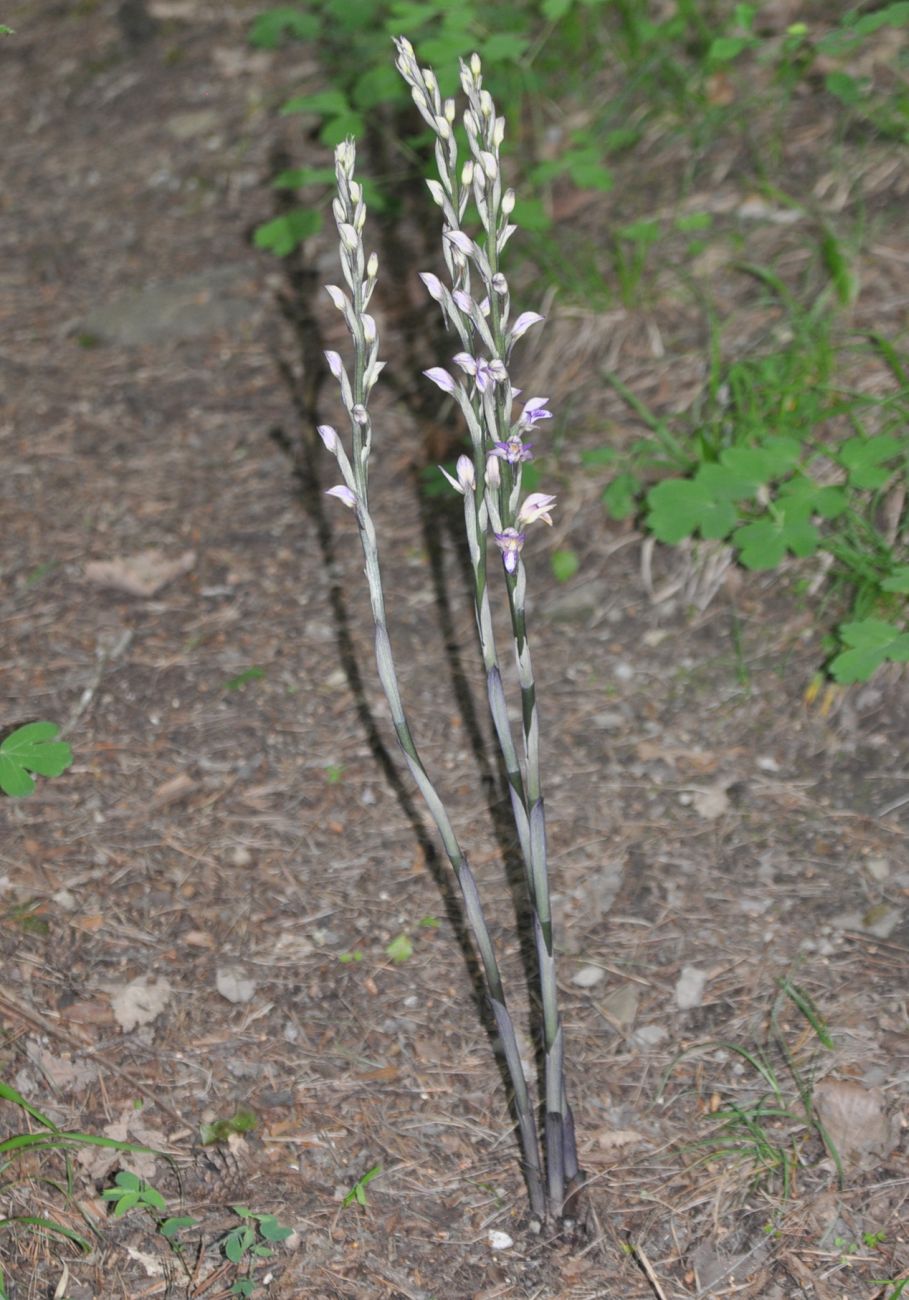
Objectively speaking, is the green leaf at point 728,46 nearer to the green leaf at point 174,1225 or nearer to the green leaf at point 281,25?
the green leaf at point 281,25

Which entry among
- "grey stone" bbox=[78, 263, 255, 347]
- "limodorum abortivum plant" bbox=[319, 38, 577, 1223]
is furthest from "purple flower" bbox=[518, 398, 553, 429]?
"grey stone" bbox=[78, 263, 255, 347]

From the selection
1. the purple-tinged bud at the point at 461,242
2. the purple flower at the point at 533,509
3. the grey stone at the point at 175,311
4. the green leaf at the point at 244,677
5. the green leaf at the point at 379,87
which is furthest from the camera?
the grey stone at the point at 175,311

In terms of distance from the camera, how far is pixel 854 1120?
229cm

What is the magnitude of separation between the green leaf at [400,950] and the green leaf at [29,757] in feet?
2.44

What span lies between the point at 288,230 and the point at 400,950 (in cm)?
237

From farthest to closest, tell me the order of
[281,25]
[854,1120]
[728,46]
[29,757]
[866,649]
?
[281,25], [728,46], [866,649], [29,757], [854,1120]

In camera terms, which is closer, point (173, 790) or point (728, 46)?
point (173, 790)

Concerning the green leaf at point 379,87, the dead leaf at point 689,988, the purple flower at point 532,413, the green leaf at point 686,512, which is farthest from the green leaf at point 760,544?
the green leaf at point 379,87

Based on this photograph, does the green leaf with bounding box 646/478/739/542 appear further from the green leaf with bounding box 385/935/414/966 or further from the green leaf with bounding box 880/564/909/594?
the green leaf with bounding box 385/935/414/966

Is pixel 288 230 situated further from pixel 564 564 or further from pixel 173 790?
pixel 173 790

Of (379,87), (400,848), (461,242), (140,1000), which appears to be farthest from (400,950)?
(379,87)

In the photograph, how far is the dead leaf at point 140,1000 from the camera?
8.13ft

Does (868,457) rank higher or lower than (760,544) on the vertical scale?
higher

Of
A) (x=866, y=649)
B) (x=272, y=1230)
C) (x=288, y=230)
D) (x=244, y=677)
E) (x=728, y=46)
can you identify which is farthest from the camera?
(x=288, y=230)
